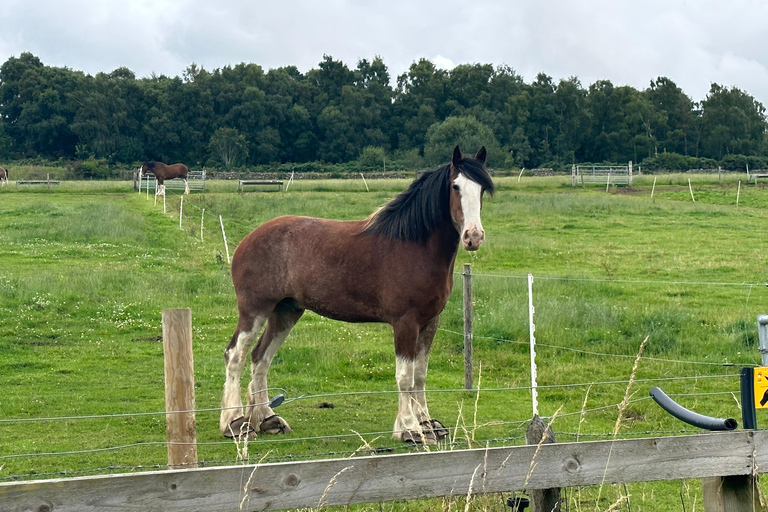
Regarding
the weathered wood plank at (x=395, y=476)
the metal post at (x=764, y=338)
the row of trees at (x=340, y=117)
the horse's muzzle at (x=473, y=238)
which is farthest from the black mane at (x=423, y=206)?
the row of trees at (x=340, y=117)

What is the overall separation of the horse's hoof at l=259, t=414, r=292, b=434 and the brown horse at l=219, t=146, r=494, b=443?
10mm

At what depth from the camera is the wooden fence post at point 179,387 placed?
5246mm

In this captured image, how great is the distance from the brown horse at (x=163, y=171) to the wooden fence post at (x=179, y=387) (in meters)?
37.3

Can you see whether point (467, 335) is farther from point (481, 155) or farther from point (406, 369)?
point (481, 155)

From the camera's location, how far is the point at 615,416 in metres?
9.05

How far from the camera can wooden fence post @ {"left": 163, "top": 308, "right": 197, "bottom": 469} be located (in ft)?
17.2

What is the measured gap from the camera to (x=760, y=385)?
439 cm

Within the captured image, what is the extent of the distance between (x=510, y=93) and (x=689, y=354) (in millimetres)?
82455

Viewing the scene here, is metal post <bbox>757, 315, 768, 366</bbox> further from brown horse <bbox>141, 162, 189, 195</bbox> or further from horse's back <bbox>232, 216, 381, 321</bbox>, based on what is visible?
brown horse <bbox>141, 162, 189, 195</bbox>

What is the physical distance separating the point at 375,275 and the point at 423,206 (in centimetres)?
83

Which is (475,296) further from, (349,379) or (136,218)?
(136,218)

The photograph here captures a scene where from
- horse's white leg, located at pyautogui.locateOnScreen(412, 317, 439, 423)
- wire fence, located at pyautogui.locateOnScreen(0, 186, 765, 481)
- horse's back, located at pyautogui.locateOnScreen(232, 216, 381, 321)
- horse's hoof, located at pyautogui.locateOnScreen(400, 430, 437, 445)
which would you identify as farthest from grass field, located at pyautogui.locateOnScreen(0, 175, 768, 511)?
horse's back, located at pyautogui.locateOnScreen(232, 216, 381, 321)

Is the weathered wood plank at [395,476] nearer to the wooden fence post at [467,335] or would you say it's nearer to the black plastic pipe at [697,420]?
the black plastic pipe at [697,420]

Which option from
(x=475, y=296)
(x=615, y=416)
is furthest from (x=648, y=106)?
(x=615, y=416)
